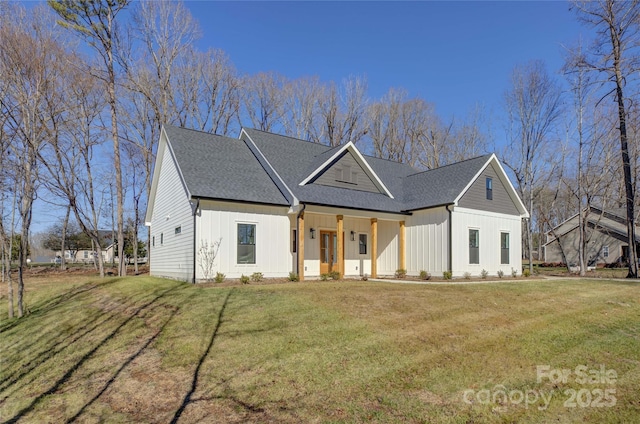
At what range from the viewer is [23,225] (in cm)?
1123

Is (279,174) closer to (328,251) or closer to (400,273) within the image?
(328,251)

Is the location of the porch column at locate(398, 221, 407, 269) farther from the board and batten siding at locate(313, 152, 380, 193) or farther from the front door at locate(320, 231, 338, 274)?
the front door at locate(320, 231, 338, 274)

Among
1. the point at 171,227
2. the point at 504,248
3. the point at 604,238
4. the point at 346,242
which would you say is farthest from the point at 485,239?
the point at 604,238

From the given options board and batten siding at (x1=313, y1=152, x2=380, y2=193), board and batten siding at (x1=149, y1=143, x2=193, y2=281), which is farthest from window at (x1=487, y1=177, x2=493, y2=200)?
board and batten siding at (x1=149, y1=143, x2=193, y2=281)

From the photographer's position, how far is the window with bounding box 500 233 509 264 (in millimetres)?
→ 19125

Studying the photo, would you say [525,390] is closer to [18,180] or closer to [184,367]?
[184,367]

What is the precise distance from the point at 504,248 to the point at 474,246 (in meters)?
2.73

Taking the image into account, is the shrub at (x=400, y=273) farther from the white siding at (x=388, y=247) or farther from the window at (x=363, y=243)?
the window at (x=363, y=243)

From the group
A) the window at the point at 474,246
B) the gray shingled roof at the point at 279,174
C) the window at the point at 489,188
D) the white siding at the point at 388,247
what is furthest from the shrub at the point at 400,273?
the window at the point at 489,188

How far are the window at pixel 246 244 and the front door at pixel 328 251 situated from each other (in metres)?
3.47

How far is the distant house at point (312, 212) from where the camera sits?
14.2 meters

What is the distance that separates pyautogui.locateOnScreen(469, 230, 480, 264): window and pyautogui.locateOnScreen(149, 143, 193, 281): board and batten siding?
39.9 feet

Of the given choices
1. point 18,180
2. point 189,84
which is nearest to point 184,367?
point 18,180

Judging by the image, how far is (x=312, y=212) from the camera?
592 inches
